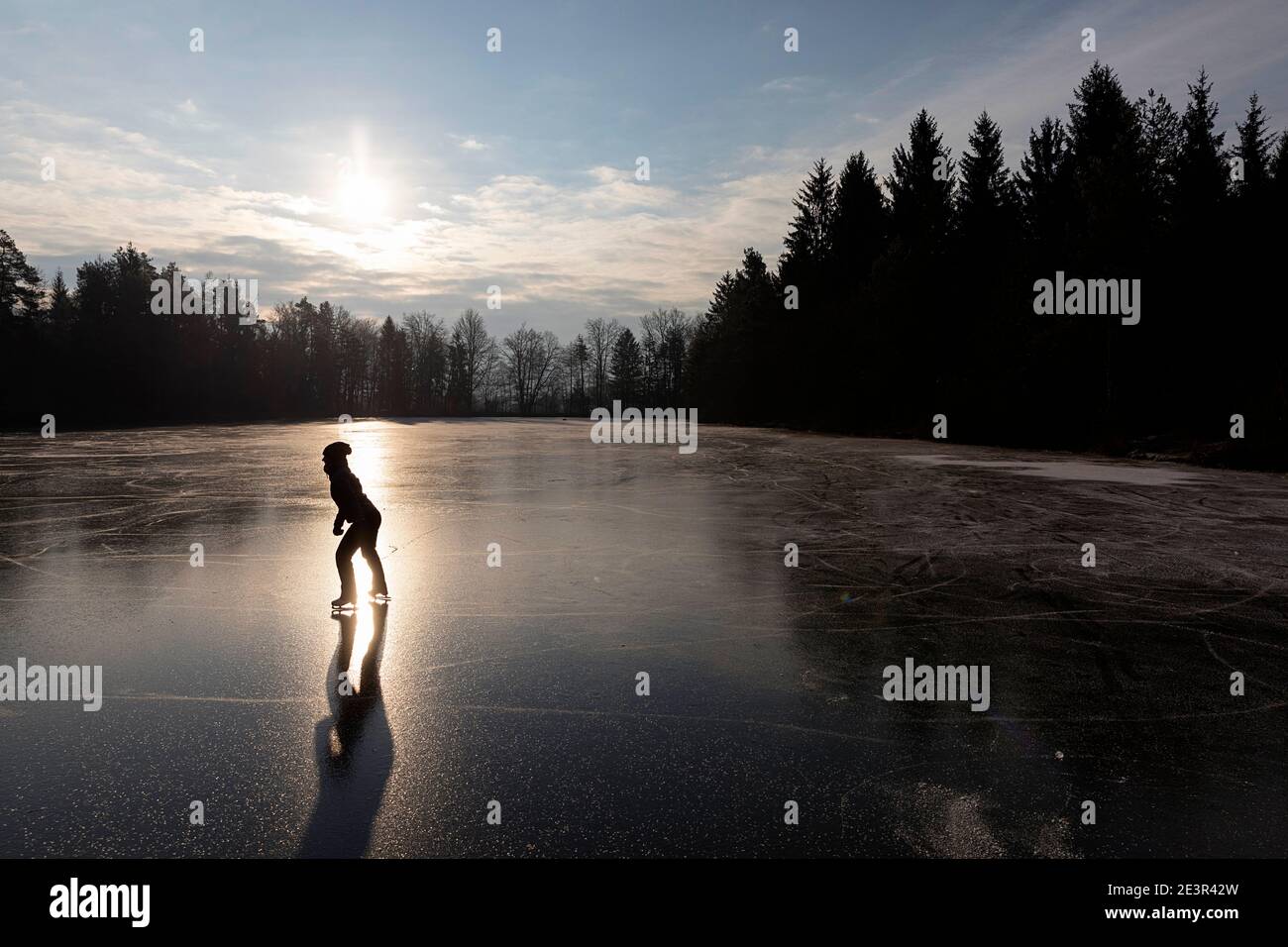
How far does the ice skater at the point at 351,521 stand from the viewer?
317 inches

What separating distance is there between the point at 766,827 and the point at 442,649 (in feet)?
12.1

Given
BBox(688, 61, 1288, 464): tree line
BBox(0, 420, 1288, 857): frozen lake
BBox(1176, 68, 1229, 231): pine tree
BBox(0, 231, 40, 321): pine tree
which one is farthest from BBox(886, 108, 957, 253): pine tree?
BBox(0, 231, 40, 321): pine tree

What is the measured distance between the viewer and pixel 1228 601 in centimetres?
856

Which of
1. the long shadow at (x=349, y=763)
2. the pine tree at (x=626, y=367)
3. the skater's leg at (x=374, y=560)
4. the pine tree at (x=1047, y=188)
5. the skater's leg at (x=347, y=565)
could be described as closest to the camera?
the long shadow at (x=349, y=763)

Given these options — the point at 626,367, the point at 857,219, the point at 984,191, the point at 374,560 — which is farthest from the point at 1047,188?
the point at 626,367

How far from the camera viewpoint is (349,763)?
4.55m

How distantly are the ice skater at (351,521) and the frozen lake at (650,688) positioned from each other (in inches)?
18.8

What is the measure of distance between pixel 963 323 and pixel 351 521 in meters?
49.4

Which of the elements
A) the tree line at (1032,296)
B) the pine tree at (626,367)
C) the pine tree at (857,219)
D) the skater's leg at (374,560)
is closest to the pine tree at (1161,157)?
the tree line at (1032,296)

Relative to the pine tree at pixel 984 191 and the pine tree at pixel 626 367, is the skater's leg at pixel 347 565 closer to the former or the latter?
the pine tree at pixel 984 191

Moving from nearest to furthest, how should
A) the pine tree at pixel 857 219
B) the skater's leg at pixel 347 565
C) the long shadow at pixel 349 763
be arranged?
the long shadow at pixel 349 763 → the skater's leg at pixel 347 565 → the pine tree at pixel 857 219

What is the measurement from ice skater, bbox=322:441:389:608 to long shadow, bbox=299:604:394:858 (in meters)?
1.55

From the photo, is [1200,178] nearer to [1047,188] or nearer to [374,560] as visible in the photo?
[1047,188]
